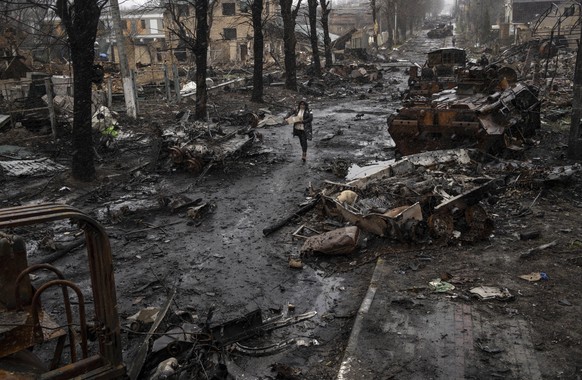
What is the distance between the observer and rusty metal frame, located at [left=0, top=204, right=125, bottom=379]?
11.4ft

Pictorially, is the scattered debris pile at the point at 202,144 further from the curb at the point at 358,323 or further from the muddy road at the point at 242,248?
the curb at the point at 358,323

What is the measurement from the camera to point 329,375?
516cm

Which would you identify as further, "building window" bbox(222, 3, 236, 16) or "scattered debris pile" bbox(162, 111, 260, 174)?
"building window" bbox(222, 3, 236, 16)

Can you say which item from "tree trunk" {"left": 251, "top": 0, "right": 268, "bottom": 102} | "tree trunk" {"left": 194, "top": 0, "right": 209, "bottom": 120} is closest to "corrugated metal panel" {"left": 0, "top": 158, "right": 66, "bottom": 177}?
"tree trunk" {"left": 194, "top": 0, "right": 209, "bottom": 120}

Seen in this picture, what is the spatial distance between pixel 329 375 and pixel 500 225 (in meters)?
4.82

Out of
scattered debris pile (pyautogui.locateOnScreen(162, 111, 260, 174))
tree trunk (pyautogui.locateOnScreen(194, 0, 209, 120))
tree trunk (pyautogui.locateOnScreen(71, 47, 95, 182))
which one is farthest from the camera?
tree trunk (pyautogui.locateOnScreen(194, 0, 209, 120))

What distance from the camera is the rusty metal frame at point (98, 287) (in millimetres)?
3480

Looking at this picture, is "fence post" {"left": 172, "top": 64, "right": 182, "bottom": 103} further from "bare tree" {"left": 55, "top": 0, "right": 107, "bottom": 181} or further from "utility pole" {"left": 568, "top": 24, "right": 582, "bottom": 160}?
"utility pole" {"left": 568, "top": 24, "right": 582, "bottom": 160}

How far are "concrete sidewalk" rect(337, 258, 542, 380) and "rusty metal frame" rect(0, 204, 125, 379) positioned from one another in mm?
2230

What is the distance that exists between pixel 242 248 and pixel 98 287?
4.81 meters

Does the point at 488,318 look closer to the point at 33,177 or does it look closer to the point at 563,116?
the point at 33,177

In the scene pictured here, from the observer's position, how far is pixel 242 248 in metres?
8.49

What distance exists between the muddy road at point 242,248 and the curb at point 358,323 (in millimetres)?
150

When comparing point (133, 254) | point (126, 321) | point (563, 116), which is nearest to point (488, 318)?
point (126, 321)
